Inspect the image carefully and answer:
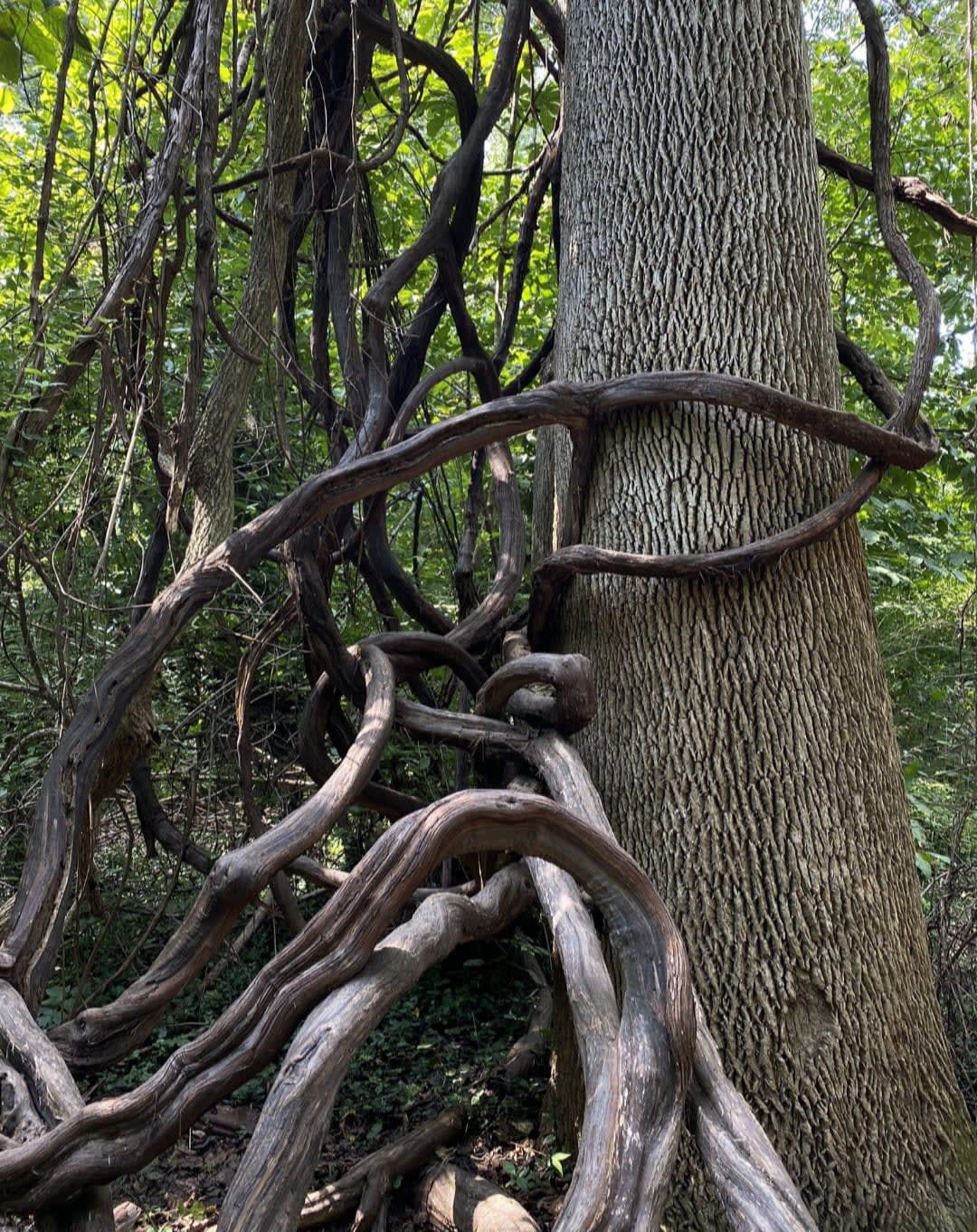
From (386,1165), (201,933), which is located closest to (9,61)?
(201,933)

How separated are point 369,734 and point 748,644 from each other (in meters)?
0.90

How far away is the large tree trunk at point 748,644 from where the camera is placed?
2.19m

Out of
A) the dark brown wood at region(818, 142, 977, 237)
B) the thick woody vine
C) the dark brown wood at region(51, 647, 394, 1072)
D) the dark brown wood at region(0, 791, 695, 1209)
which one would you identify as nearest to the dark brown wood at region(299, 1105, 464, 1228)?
the thick woody vine

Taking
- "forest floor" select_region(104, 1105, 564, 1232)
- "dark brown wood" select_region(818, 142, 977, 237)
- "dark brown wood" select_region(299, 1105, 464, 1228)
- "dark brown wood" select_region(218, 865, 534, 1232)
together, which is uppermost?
"dark brown wood" select_region(818, 142, 977, 237)

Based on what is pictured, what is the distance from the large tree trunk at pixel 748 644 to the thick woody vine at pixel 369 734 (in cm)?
13

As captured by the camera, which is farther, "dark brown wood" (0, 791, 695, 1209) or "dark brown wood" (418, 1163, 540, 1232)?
"dark brown wood" (418, 1163, 540, 1232)

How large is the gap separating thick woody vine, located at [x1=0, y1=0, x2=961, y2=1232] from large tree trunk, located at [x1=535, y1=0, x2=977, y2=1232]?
0.13 m

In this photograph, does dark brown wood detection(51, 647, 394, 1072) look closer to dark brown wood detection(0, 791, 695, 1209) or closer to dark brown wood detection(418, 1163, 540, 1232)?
dark brown wood detection(0, 791, 695, 1209)

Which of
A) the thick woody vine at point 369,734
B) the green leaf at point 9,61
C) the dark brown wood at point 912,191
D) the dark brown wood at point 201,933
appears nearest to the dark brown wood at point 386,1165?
the thick woody vine at point 369,734

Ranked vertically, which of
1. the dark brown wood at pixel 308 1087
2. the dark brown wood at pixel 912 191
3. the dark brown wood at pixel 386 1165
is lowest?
the dark brown wood at pixel 386 1165

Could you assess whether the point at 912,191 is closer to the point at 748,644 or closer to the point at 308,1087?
the point at 748,644

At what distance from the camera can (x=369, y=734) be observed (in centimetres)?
236

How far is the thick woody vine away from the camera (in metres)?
1.48

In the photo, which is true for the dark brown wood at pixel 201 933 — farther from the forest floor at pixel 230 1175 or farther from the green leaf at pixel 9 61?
the green leaf at pixel 9 61
